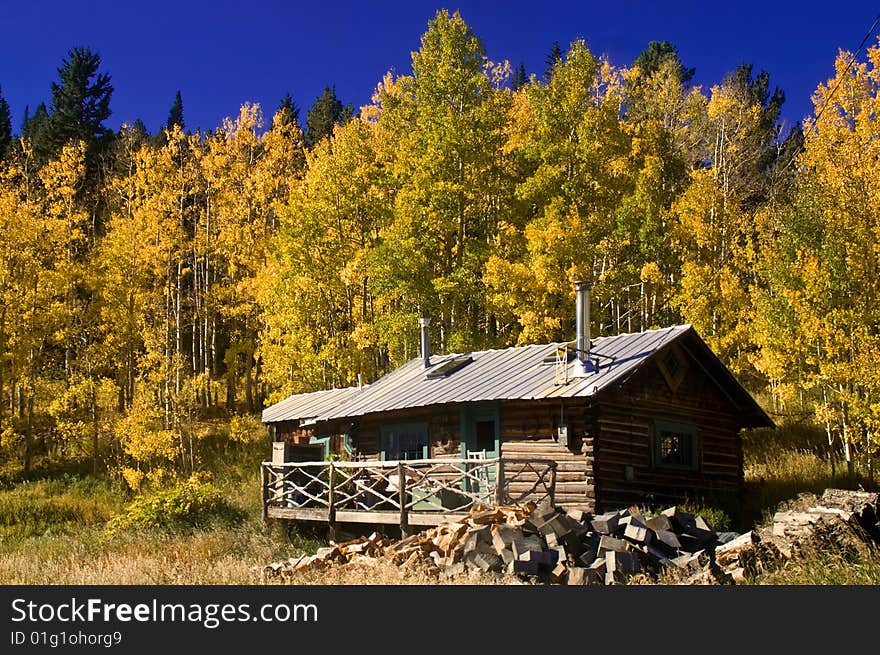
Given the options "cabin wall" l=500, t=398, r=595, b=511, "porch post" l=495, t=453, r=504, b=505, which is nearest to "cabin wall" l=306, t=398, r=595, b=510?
"cabin wall" l=500, t=398, r=595, b=511

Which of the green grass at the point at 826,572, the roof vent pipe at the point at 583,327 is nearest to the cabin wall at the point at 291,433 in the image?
the roof vent pipe at the point at 583,327

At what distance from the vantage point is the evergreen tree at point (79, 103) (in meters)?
51.2

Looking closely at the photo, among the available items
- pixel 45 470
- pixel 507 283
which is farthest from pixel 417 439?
pixel 45 470

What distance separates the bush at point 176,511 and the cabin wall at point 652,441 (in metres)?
10.9

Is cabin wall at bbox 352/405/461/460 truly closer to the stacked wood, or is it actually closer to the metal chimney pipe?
the metal chimney pipe

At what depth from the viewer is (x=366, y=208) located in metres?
28.9

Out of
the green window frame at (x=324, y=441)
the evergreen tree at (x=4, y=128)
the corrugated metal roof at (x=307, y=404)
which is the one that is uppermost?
the evergreen tree at (x=4, y=128)

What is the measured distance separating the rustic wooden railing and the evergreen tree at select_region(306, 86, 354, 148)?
36877 millimetres

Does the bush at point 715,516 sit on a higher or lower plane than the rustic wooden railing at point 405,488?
lower

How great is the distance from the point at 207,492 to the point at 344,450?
418cm

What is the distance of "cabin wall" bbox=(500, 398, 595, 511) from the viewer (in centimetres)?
1941

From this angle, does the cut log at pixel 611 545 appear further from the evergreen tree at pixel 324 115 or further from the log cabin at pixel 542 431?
the evergreen tree at pixel 324 115

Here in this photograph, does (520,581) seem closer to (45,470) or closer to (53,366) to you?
(45,470)

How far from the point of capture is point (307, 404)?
26.9 m
